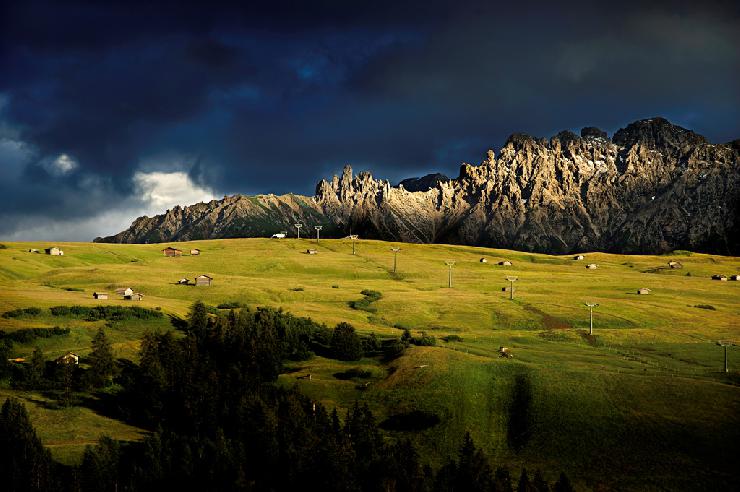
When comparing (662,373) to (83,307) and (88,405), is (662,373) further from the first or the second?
(83,307)

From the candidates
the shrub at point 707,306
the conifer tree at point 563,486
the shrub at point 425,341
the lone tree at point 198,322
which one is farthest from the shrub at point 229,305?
the shrub at point 707,306

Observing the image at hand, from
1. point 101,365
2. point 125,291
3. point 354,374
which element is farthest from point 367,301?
point 101,365

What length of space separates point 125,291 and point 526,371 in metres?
107

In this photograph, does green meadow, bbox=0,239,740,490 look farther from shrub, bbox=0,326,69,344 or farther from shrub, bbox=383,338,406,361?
shrub, bbox=383,338,406,361

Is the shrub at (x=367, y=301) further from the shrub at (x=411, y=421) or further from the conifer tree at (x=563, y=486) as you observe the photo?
the conifer tree at (x=563, y=486)

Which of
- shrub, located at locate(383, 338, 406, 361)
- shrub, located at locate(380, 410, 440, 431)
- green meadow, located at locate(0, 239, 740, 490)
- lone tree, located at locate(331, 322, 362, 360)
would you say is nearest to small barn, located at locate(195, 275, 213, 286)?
green meadow, located at locate(0, 239, 740, 490)

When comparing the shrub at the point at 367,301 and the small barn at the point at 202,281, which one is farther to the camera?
the small barn at the point at 202,281

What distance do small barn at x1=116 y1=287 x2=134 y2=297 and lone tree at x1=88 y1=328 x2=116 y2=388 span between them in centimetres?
5152

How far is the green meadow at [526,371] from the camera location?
75000 millimetres

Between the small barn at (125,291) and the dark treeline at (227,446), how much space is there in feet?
163

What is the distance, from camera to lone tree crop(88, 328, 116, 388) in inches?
3971

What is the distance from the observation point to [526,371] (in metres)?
97.2

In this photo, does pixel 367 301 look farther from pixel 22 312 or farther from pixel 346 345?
pixel 22 312

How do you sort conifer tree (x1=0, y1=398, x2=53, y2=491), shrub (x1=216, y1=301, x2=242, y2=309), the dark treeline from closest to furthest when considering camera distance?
1. conifer tree (x1=0, y1=398, x2=53, y2=491)
2. the dark treeline
3. shrub (x1=216, y1=301, x2=242, y2=309)
